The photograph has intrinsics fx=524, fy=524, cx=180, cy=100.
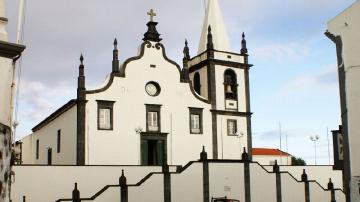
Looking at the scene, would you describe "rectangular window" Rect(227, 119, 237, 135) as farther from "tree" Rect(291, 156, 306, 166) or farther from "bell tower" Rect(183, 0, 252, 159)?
"tree" Rect(291, 156, 306, 166)

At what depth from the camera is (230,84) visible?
119 feet

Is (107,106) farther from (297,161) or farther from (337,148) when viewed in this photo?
(297,161)

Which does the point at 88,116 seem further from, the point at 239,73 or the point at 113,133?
the point at 239,73

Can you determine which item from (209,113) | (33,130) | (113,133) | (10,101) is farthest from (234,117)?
(10,101)

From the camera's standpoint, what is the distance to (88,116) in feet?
100

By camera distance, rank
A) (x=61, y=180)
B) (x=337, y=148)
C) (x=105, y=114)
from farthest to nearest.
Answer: (x=105, y=114), (x=61, y=180), (x=337, y=148)

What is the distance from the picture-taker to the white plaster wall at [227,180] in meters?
29.0

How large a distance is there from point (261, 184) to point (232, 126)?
226 inches

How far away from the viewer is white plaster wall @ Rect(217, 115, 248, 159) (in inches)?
1355

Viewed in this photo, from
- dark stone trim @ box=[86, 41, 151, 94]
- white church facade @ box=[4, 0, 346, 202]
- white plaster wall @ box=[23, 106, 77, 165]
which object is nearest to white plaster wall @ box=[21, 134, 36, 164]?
white plaster wall @ box=[23, 106, 77, 165]

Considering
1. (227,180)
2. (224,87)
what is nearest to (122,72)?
(224,87)

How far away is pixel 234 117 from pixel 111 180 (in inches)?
427

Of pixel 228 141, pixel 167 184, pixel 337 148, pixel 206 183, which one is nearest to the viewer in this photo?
pixel 337 148

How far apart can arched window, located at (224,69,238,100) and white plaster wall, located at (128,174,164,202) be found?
10532 mm
